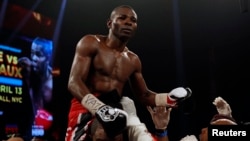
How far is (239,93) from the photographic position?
6.29 metres

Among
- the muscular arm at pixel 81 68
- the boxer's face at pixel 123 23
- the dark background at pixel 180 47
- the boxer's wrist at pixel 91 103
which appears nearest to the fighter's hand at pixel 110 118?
the boxer's wrist at pixel 91 103

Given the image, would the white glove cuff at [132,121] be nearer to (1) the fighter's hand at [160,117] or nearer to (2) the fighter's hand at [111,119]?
(2) the fighter's hand at [111,119]

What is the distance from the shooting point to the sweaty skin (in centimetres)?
178

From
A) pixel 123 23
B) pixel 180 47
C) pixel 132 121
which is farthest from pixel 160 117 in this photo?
pixel 180 47

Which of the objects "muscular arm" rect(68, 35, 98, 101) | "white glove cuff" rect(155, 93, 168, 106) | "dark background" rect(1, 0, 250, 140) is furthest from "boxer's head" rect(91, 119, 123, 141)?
"dark background" rect(1, 0, 250, 140)

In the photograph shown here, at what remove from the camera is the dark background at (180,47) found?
646 centimetres

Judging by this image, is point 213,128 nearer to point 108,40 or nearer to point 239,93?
point 108,40

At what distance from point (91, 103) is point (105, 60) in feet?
0.96

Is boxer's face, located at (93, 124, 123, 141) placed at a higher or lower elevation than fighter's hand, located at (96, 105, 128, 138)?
lower

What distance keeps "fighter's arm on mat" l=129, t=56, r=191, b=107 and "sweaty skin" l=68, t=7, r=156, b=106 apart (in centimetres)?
10

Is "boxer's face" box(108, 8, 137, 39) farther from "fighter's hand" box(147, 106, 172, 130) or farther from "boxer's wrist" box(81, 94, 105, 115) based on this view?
"fighter's hand" box(147, 106, 172, 130)

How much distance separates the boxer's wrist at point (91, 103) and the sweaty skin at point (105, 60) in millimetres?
54

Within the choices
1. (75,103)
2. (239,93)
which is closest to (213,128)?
(75,103)

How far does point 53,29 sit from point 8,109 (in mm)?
1990
